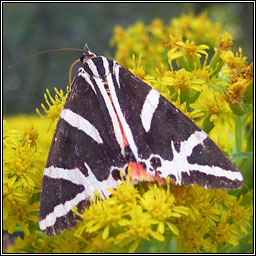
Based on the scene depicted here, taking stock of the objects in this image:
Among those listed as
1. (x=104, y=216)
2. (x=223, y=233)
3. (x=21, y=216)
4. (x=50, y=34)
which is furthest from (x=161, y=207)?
(x=50, y=34)

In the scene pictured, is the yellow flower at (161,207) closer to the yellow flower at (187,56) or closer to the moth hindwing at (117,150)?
the moth hindwing at (117,150)

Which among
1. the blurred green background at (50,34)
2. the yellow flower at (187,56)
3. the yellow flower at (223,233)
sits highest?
the blurred green background at (50,34)

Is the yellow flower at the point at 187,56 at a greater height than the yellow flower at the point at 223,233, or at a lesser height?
greater

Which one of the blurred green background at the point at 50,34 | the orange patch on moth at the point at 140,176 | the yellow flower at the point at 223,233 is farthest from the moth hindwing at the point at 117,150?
the blurred green background at the point at 50,34

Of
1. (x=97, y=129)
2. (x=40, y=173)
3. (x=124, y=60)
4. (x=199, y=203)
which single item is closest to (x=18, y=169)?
(x=40, y=173)

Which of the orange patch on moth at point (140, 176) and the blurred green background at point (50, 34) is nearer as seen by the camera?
the orange patch on moth at point (140, 176)

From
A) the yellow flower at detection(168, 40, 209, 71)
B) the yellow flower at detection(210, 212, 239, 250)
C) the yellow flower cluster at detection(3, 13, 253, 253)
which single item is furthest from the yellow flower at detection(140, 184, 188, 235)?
the yellow flower at detection(168, 40, 209, 71)

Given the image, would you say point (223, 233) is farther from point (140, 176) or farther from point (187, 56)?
point (187, 56)
